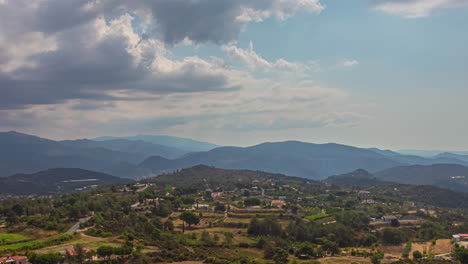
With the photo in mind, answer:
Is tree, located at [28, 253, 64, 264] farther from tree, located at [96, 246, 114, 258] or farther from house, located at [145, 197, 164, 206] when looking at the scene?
house, located at [145, 197, 164, 206]

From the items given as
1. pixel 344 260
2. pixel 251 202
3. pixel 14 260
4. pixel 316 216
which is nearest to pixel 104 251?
pixel 14 260

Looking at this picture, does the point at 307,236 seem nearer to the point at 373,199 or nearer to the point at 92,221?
the point at 92,221

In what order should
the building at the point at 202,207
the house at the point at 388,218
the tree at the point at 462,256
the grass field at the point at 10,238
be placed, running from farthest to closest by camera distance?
the building at the point at 202,207 < the house at the point at 388,218 < the tree at the point at 462,256 < the grass field at the point at 10,238

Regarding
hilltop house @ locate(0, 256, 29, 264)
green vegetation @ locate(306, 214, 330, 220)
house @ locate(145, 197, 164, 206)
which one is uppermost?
hilltop house @ locate(0, 256, 29, 264)

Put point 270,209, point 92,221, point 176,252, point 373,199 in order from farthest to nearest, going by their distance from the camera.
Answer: point 373,199
point 270,209
point 92,221
point 176,252

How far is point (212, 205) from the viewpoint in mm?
117250

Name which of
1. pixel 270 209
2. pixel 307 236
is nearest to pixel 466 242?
pixel 307 236

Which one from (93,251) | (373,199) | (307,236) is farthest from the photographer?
(373,199)

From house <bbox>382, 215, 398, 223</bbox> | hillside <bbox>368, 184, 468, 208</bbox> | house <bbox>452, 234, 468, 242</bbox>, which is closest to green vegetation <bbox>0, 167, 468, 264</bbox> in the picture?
house <bbox>382, 215, 398, 223</bbox>

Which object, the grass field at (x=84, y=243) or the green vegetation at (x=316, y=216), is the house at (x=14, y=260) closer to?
the grass field at (x=84, y=243)

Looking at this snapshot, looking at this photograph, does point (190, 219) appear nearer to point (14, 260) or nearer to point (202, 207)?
point (202, 207)

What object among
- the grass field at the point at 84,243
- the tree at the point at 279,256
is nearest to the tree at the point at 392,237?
the tree at the point at 279,256

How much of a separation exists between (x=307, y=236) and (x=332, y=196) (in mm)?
77459

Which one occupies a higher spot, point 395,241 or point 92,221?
point 92,221
